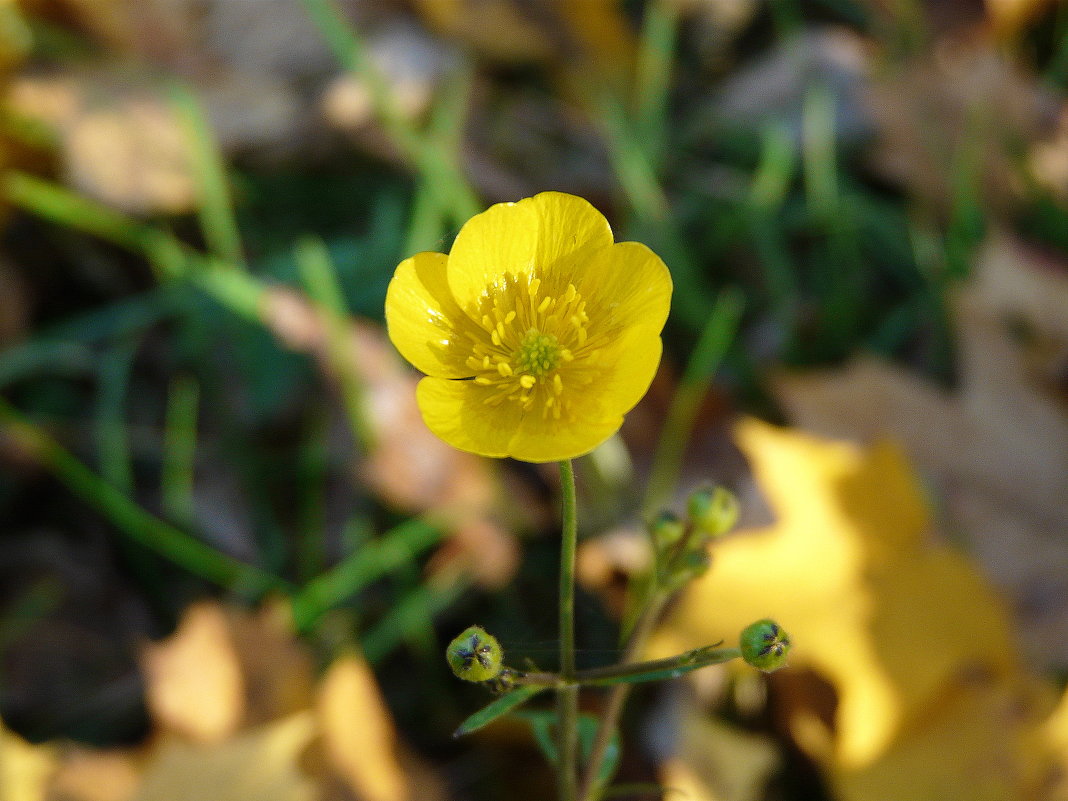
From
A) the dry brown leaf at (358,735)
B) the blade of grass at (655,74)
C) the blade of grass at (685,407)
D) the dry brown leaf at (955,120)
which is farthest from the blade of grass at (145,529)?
the dry brown leaf at (955,120)

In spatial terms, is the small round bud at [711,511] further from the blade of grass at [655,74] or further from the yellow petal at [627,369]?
the blade of grass at [655,74]

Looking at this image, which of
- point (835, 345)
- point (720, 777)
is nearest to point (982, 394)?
point (835, 345)

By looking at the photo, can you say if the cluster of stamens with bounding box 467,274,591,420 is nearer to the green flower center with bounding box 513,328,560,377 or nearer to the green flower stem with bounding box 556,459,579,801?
the green flower center with bounding box 513,328,560,377

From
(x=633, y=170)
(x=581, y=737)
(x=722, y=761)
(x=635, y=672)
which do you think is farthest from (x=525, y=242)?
(x=633, y=170)

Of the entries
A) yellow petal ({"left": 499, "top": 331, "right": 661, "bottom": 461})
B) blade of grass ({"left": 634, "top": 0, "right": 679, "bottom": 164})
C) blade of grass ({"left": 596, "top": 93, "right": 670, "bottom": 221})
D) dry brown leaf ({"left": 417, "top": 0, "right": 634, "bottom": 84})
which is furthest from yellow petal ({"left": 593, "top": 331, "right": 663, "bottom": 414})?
dry brown leaf ({"left": 417, "top": 0, "right": 634, "bottom": 84})

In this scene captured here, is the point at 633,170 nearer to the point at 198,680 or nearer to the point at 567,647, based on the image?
the point at 198,680

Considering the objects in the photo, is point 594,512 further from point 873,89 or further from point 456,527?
point 873,89

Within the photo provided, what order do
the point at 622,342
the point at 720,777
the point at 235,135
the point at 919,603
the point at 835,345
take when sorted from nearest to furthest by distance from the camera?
the point at 622,342 → the point at 720,777 → the point at 919,603 → the point at 835,345 → the point at 235,135
